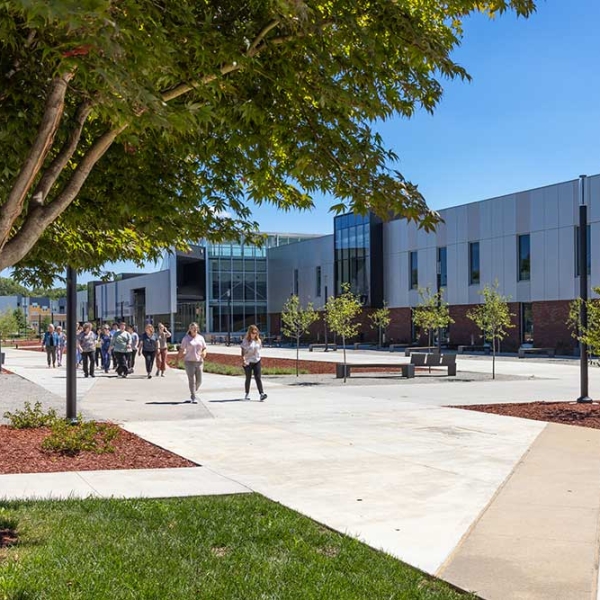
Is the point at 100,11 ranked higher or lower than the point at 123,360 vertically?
higher

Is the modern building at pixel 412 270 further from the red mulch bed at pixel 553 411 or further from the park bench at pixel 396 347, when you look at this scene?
the red mulch bed at pixel 553 411

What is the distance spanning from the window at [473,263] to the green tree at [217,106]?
4528 centimetres

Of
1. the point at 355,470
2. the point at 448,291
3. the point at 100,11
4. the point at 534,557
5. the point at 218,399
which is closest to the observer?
the point at 100,11

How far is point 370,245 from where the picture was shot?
6062 cm

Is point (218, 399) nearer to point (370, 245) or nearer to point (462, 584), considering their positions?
point (462, 584)

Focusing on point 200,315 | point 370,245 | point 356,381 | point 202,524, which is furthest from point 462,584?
point 200,315

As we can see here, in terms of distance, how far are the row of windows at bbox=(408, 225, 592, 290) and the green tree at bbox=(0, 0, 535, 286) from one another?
37050 millimetres

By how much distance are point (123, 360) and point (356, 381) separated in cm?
759

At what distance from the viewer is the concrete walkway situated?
5.51 m

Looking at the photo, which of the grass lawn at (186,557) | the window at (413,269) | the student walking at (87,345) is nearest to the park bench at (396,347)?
the window at (413,269)

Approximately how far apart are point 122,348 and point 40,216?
2006cm

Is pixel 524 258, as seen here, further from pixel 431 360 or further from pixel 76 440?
pixel 76 440

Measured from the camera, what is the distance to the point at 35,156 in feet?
15.1

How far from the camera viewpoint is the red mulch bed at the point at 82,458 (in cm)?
880
